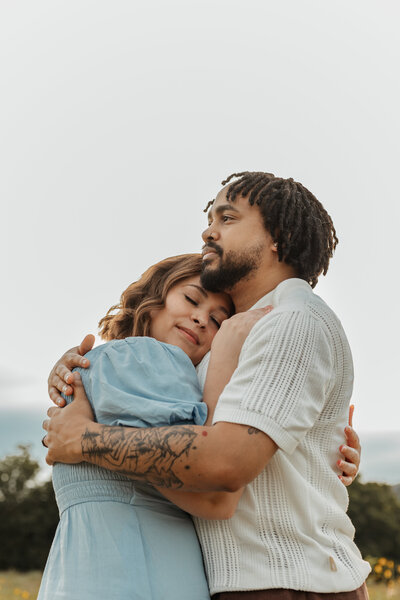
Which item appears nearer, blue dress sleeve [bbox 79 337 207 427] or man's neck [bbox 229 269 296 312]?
blue dress sleeve [bbox 79 337 207 427]

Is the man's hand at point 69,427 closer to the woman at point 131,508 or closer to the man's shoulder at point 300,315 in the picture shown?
the woman at point 131,508

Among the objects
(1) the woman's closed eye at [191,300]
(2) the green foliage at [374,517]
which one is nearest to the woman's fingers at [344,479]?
(1) the woman's closed eye at [191,300]

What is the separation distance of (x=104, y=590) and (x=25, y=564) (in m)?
21.3

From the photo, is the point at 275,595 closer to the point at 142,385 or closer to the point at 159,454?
the point at 159,454

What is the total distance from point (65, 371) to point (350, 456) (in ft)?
4.32

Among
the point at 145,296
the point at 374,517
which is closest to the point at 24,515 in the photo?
the point at 374,517

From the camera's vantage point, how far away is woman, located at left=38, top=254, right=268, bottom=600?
9.04 feet

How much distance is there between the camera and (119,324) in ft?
13.2

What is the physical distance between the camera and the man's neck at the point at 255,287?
3543mm

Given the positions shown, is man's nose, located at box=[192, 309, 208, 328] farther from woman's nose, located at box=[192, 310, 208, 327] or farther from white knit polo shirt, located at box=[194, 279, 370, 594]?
white knit polo shirt, located at box=[194, 279, 370, 594]

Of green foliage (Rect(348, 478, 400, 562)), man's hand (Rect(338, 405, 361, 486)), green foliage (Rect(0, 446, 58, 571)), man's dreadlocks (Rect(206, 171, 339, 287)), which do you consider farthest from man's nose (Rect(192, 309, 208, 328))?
green foliage (Rect(0, 446, 58, 571))

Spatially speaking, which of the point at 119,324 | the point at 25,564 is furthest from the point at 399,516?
the point at 119,324

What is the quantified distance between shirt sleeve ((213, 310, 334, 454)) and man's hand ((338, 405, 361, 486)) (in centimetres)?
39

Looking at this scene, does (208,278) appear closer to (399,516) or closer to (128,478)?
(128,478)
